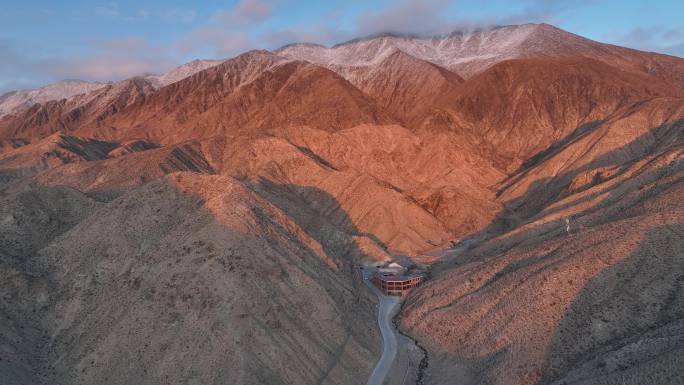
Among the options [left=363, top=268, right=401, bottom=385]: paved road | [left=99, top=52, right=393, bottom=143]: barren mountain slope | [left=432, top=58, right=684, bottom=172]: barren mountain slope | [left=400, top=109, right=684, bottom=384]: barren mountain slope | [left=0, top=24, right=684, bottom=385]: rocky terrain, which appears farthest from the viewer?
[left=99, top=52, right=393, bottom=143]: barren mountain slope

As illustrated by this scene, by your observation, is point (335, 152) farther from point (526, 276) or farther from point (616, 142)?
point (526, 276)

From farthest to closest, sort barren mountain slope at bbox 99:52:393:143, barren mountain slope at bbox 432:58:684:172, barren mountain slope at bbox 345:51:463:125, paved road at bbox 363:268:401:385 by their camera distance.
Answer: barren mountain slope at bbox 345:51:463:125 < barren mountain slope at bbox 99:52:393:143 < barren mountain slope at bbox 432:58:684:172 < paved road at bbox 363:268:401:385

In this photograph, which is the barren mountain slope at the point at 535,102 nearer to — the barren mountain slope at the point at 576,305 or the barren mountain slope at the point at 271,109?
the barren mountain slope at the point at 271,109

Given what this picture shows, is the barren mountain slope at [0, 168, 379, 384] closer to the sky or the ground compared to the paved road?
closer to the sky

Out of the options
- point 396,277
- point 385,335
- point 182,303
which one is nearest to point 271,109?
point 396,277

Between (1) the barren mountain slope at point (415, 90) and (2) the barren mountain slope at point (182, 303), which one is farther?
(1) the barren mountain slope at point (415, 90)

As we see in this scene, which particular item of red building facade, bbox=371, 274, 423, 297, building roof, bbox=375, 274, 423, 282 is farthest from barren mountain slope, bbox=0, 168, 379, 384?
building roof, bbox=375, 274, 423, 282

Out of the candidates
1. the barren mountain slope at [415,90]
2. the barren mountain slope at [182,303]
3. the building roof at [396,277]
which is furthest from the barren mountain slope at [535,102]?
the barren mountain slope at [182,303]

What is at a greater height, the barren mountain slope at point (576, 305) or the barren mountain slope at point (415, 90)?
the barren mountain slope at point (415, 90)

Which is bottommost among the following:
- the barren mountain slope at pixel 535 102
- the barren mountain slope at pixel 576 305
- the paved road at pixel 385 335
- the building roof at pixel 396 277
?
the paved road at pixel 385 335

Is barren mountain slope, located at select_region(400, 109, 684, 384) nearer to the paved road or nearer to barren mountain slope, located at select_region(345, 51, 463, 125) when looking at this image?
the paved road
